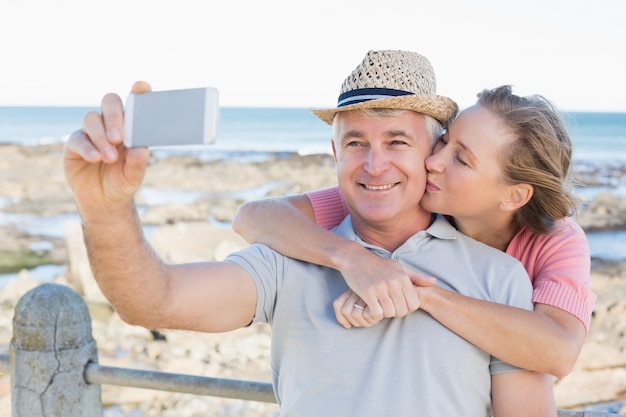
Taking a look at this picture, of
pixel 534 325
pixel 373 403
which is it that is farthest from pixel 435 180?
pixel 373 403

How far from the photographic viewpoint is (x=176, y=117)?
1.26 meters

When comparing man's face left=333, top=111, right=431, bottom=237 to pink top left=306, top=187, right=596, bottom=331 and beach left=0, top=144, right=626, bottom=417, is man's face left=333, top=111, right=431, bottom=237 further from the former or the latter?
beach left=0, top=144, right=626, bottom=417

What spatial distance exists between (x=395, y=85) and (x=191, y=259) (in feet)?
25.6

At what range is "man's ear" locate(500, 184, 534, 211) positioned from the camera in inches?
93.3

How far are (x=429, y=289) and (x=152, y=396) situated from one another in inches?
182

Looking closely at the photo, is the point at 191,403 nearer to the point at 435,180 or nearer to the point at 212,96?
the point at 435,180

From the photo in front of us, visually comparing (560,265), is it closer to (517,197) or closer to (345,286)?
(517,197)

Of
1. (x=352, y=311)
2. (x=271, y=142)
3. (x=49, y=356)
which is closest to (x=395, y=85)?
(x=352, y=311)

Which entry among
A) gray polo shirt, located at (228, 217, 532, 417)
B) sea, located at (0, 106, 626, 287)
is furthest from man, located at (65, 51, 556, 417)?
sea, located at (0, 106, 626, 287)

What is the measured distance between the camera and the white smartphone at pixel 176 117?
1235mm

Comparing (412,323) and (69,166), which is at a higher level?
(69,166)

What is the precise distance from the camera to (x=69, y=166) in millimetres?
1619

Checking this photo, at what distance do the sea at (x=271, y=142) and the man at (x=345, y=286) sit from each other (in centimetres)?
891

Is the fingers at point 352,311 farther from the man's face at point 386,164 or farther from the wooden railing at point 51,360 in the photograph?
the wooden railing at point 51,360
